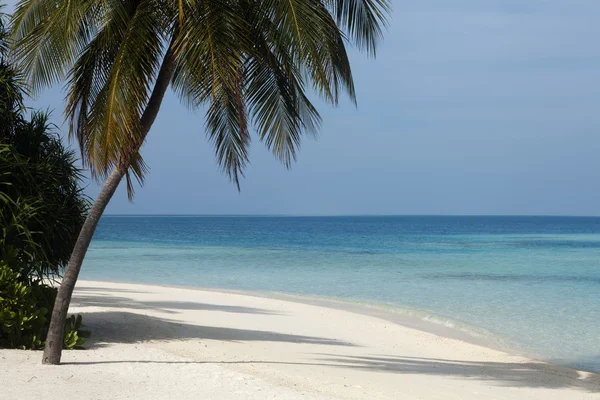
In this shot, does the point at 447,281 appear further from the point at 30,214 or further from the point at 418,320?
the point at 30,214

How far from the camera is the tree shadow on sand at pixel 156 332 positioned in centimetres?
960

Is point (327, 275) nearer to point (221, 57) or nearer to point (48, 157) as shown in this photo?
point (48, 157)

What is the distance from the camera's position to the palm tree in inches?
269

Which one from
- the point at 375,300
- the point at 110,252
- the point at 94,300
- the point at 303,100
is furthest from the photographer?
the point at 110,252

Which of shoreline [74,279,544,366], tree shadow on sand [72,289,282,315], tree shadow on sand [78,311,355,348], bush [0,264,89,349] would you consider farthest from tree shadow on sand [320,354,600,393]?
tree shadow on sand [72,289,282,315]

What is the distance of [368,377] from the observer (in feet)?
27.6

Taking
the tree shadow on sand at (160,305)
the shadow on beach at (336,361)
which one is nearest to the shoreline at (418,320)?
the shadow on beach at (336,361)

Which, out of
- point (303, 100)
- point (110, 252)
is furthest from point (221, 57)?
A: point (110, 252)

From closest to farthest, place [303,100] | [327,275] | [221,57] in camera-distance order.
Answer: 1. [221,57]
2. [303,100]
3. [327,275]

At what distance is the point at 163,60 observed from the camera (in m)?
7.37

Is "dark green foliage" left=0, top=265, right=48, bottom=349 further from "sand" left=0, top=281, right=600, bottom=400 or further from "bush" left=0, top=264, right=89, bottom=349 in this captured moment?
"sand" left=0, top=281, right=600, bottom=400

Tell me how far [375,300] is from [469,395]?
11250 millimetres

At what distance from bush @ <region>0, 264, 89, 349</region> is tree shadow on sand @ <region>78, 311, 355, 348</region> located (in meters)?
0.68

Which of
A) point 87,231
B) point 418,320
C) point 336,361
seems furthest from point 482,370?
point 418,320
